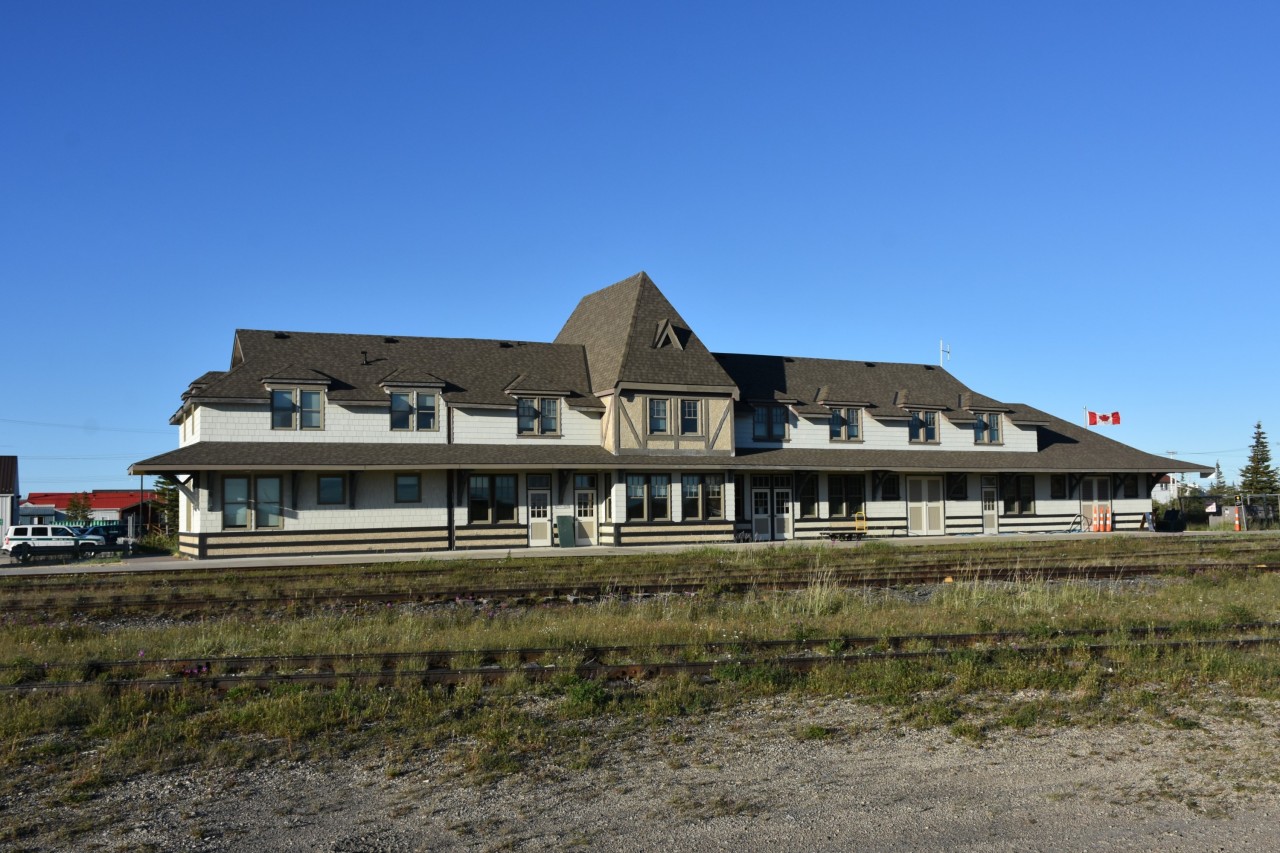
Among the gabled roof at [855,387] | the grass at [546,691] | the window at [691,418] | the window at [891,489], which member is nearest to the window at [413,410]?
the window at [691,418]

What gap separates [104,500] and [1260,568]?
389 feet

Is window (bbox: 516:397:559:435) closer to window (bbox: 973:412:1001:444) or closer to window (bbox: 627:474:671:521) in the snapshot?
window (bbox: 627:474:671:521)

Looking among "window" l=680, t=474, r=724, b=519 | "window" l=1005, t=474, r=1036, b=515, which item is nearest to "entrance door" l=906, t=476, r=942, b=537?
"window" l=1005, t=474, r=1036, b=515

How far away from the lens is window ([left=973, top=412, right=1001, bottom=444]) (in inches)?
1784

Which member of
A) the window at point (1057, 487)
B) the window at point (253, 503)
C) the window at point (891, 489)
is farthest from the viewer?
the window at point (1057, 487)

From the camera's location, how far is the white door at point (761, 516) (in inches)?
1585

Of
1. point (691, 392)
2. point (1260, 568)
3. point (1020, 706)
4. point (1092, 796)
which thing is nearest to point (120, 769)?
point (1092, 796)

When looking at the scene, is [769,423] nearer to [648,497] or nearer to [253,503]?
[648,497]

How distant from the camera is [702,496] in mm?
38375

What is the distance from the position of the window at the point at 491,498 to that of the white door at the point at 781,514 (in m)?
10.3

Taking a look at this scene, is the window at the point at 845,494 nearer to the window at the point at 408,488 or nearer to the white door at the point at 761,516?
the white door at the point at 761,516

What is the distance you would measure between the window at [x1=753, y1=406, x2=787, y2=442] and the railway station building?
0.26ft

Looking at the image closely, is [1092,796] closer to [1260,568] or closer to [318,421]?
[1260,568]

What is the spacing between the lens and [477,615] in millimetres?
17266
